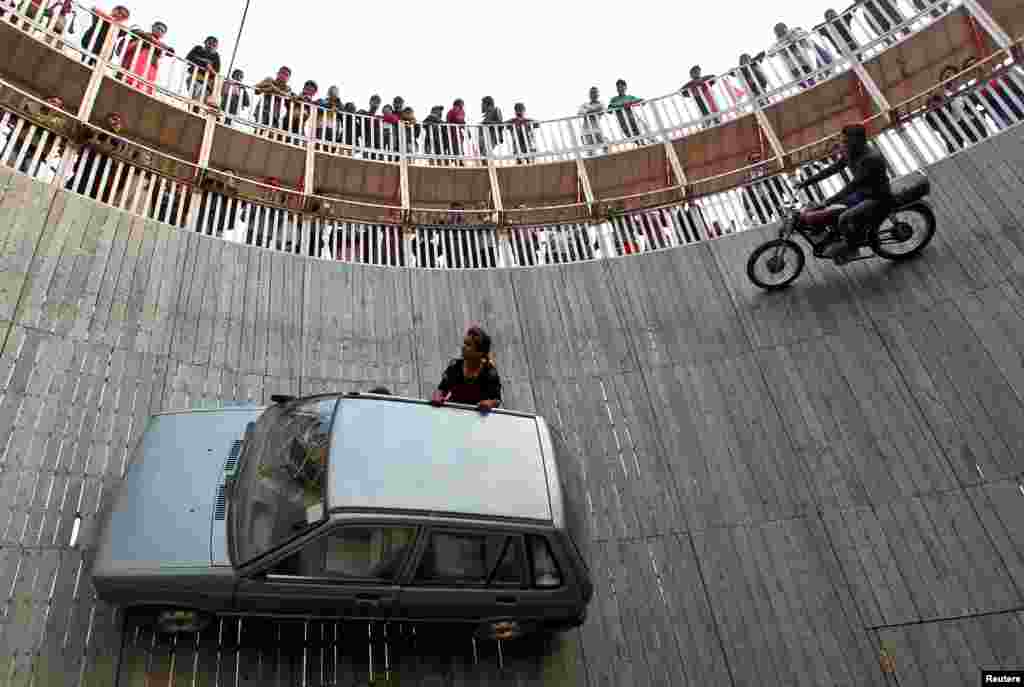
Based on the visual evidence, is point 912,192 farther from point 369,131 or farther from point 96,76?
point 96,76

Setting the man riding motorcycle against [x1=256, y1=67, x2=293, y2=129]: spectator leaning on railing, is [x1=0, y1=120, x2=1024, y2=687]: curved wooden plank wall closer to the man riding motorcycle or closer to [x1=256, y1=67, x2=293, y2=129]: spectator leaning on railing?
the man riding motorcycle

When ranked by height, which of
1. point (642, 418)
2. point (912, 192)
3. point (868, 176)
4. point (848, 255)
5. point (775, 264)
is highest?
point (868, 176)

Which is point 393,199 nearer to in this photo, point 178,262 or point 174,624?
point 178,262

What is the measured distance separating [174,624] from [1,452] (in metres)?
2.45

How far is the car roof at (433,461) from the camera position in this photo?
194 inches

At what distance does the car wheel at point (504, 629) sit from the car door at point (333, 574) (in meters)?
1.00

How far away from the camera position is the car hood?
15.7 ft

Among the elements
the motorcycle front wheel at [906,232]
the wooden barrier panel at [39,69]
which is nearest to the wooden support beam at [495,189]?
the motorcycle front wheel at [906,232]

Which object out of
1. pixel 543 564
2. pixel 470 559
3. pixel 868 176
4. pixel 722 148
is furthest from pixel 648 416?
pixel 722 148

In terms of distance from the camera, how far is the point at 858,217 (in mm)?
8125

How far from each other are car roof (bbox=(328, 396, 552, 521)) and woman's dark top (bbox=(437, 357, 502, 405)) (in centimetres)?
69

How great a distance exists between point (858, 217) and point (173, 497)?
797 cm

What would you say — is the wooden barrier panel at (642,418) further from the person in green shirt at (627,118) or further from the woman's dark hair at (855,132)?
the person in green shirt at (627,118)

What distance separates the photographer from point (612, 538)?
7.34 meters
